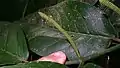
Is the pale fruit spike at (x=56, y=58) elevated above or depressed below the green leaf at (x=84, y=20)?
below

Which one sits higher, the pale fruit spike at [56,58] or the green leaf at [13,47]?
the green leaf at [13,47]

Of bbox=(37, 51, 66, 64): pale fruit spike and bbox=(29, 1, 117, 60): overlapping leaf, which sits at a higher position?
bbox=(29, 1, 117, 60): overlapping leaf

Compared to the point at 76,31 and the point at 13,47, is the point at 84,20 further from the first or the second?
the point at 13,47

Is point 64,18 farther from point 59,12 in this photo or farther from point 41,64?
point 41,64

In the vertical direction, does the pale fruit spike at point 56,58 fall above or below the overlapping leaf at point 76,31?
below

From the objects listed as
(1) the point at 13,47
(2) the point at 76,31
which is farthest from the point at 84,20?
(1) the point at 13,47
